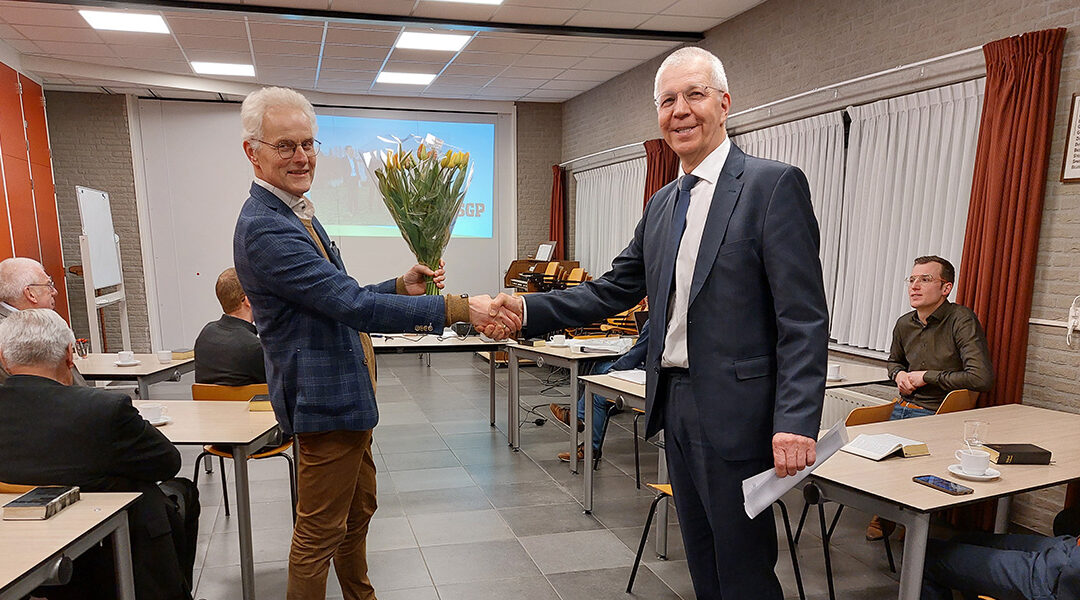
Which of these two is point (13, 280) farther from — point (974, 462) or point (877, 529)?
point (877, 529)

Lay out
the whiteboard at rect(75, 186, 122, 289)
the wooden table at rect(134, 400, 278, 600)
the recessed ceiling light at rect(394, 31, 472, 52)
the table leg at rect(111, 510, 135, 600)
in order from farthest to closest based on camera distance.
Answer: the whiteboard at rect(75, 186, 122, 289)
the recessed ceiling light at rect(394, 31, 472, 52)
the wooden table at rect(134, 400, 278, 600)
the table leg at rect(111, 510, 135, 600)

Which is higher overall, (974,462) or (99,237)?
(99,237)

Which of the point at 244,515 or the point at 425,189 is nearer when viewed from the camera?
the point at 425,189

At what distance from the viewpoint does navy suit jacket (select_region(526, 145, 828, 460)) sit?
1.51 metres

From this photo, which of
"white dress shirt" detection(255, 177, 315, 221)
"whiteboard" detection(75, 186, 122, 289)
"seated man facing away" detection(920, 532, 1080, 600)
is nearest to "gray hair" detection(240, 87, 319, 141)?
"white dress shirt" detection(255, 177, 315, 221)

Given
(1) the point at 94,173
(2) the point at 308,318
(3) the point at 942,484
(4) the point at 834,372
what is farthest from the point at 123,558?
(1) the point at 94,173

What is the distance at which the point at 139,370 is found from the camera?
151 inches

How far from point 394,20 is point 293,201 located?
4.24m

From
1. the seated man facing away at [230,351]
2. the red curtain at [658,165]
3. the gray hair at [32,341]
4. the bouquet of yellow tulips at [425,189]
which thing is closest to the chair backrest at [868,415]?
the bouquet of yellow tulips at [425,189]

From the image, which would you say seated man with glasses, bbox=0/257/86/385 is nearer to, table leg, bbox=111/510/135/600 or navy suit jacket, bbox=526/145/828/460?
table leg, bbox=111/510/135/600

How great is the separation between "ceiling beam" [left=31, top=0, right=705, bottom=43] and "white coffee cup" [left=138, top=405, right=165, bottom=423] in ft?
12.5

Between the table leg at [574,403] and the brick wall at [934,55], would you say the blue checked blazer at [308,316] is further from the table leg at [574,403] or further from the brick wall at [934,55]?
the brick wall at [934,55]

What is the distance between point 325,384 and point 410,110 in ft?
25.8

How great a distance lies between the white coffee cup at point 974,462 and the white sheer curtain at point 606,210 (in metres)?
5.27
